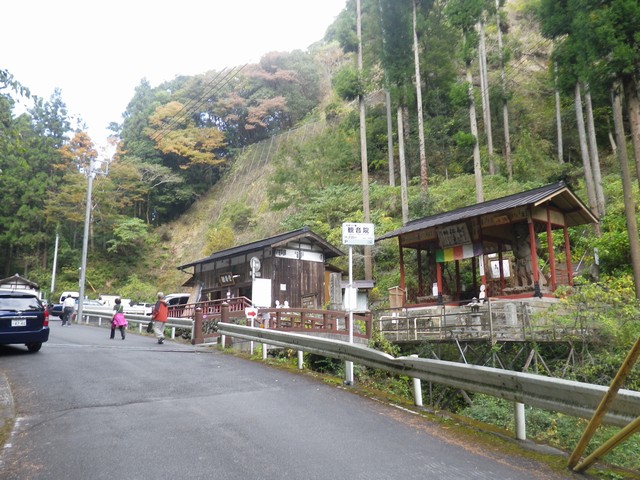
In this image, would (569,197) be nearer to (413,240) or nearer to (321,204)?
(413,240)

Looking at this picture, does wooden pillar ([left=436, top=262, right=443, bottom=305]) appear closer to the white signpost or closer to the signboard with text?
the white signpost

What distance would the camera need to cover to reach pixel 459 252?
1980cm

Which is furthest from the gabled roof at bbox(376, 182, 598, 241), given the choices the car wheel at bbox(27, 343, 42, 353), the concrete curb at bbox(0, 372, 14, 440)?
the concrete curb at bbox(0, 372, 14, 440)

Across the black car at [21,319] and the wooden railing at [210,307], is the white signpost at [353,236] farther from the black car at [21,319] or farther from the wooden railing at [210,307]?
the wooden railing at [210,307]

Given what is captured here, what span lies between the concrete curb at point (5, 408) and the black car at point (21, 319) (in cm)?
314

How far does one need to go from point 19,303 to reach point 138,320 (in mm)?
11090

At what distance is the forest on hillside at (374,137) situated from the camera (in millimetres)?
19750

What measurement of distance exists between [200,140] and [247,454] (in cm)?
5198

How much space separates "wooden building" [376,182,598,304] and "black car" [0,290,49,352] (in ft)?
48.0

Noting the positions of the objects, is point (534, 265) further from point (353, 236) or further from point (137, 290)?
point (137, 290)

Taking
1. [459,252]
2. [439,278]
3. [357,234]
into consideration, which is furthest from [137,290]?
[357,234]

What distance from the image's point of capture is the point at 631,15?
14.5 meters

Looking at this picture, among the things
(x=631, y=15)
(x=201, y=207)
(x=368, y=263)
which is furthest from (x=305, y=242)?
(x=201, y=207)

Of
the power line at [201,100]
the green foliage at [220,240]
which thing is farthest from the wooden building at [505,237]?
the power line at [201,100]
